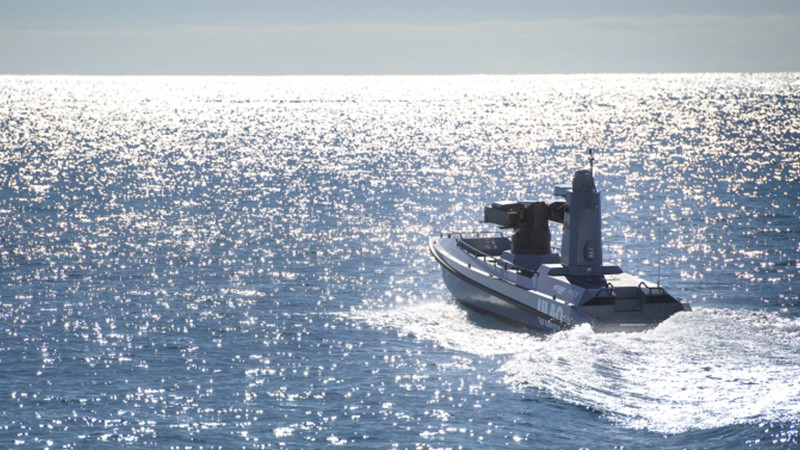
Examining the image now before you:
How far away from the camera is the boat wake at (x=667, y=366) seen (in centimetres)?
2422

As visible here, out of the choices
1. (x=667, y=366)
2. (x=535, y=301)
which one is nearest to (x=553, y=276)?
(x=535, y=301)

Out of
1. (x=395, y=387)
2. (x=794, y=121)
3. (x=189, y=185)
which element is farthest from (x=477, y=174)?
(x=794, y=121)

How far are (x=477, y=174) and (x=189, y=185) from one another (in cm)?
3440

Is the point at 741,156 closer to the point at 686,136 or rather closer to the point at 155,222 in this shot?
the point at 686,136

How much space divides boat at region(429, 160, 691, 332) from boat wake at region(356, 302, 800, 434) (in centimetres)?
67

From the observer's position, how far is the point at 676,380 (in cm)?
2628

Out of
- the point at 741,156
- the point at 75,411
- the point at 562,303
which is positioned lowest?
the point at 75,411

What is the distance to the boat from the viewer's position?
1273 inches

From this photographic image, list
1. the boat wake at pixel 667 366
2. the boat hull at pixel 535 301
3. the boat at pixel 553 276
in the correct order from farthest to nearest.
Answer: the boat at pixel 553 276 → the boat hull at pixel 535 301 → the boat wake at pixel 667 366

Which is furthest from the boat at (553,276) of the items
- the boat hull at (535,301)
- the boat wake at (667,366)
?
the boat wake at (667,366)

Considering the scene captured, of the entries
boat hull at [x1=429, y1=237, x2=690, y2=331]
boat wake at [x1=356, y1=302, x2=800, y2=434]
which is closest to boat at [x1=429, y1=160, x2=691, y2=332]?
boat hull at [x1=429, y1=237, x2=690, y2=331]

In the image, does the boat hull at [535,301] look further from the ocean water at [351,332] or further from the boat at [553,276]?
the ocean water at [351,332]

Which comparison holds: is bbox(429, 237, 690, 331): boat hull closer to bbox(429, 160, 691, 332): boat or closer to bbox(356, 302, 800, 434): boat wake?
bbox(429, 160, 691, 332): boat

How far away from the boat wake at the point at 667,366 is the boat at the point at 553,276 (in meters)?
0.67
